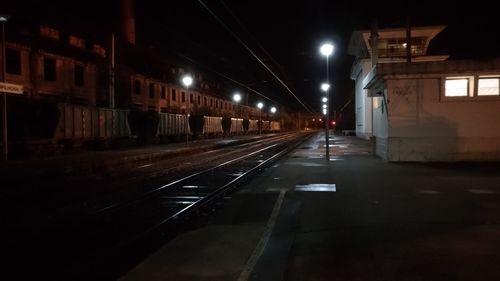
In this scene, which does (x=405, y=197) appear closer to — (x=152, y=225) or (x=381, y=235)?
(x=381, y=235)

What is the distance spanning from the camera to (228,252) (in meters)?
6.39

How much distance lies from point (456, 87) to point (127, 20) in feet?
122

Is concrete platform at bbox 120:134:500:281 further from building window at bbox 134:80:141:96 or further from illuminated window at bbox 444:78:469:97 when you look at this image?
building window at bbox 134:80:141:96

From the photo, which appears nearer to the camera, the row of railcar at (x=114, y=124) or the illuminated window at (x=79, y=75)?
the row of railcar at (x=114, y=124)

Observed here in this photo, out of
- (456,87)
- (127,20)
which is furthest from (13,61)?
(456,87)

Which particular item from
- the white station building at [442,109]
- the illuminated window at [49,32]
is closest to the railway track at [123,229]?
the white station building at [442,109]

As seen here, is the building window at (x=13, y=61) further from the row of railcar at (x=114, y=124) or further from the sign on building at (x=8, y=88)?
the sign on building at (x=8, y=88)

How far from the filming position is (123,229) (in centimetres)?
830

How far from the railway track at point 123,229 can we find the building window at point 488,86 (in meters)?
11.1

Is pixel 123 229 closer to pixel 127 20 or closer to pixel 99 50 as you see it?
pixel 99 50

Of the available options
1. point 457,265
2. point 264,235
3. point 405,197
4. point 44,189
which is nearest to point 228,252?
point 264,235

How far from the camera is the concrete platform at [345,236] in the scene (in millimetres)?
5406

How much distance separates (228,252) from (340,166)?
1236 centimetres

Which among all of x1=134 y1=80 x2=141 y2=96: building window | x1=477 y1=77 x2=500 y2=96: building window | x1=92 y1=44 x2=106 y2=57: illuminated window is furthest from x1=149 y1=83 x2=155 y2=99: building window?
x1=477 y1=77 x2=500 y2=96: building window
